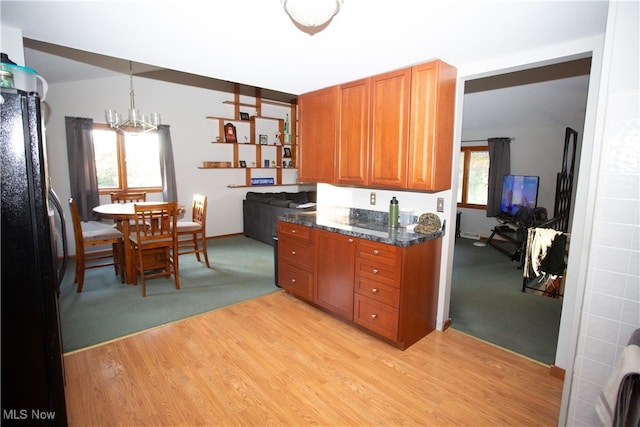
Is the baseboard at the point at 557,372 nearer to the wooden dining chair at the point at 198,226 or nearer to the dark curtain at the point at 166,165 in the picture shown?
the wooden dining chair at the point at 198,226

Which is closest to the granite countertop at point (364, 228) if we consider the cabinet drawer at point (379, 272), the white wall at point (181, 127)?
the cabinet drawer at point (379, 272)

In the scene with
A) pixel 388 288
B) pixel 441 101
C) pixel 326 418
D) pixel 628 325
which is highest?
pixel 441 101

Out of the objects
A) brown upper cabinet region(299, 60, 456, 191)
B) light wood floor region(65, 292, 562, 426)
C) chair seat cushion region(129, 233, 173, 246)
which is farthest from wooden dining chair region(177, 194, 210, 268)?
brown upper cabinet region(299, 60, 456, 191)

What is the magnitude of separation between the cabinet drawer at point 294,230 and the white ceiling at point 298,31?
1.42 m

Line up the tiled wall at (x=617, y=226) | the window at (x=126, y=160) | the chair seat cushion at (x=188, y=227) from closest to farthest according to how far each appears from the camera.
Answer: the tiled wall at (x=617, y=226) → the chair seat cushion at (x=188, y=227) → the window at (x=126, y=160)

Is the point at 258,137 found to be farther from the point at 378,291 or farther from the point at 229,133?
the point at 378,291

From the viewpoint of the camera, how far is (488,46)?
2215 mm

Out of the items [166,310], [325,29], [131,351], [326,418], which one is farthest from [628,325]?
[166,310]

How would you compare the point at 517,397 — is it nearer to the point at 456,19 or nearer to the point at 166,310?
the point at 456,19

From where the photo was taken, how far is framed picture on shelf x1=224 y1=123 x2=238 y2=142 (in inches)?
247

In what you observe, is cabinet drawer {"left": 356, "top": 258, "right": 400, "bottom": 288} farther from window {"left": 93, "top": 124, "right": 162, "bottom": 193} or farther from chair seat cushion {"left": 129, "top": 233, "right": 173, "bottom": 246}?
window {"left": 93, "top": 124, "right": 162, "bottom": 193}

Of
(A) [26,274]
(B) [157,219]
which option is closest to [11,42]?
(A) [26,274]

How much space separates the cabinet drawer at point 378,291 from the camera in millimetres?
2496

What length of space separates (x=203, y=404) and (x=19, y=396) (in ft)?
2.91
